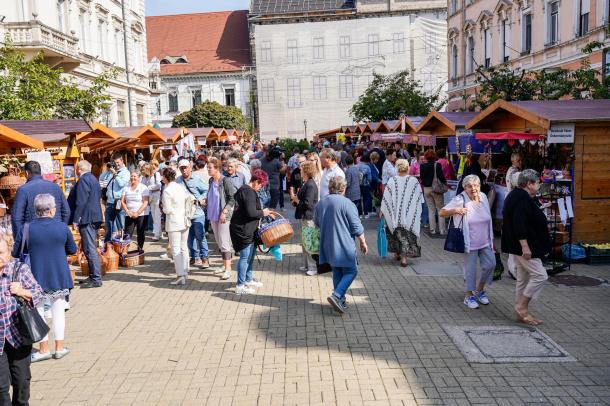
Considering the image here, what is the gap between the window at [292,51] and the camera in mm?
54625

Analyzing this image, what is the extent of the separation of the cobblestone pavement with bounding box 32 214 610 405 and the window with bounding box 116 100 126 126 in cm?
2606

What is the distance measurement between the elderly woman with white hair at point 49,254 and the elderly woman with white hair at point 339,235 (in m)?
2.88

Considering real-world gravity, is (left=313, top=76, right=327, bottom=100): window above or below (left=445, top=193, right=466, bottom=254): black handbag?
above

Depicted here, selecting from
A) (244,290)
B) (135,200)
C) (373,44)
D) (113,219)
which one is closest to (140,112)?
(373,44)

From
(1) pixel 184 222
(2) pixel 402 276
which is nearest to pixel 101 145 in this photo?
(1) pixel 184 222

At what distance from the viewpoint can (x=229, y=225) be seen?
869 centimetres

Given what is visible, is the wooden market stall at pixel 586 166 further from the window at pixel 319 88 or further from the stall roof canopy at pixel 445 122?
the window at pixel 319 88

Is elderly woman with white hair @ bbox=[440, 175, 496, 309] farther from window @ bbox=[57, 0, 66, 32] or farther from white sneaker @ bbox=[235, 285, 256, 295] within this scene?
window @ bbox=[57, 0, 66, 32]

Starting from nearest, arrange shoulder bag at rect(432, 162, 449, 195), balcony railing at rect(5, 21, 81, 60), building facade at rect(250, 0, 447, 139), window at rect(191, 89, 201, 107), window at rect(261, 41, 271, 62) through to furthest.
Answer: shoulder bag at rect(432, 162, 449, 195) < balcony railing at rect(5, 21, 81, 60) < building facade at rect(250, 0, 447, 139) < window at rect(261, 41, 271, 62) < window at rect(191, 89, 201, 107)

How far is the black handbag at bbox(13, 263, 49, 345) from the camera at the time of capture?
176 inches

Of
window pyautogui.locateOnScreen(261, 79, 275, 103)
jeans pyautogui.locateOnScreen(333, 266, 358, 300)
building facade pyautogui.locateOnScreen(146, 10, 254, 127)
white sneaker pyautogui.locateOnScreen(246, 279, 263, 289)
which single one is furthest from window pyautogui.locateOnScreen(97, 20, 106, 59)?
building facade pyautogui.locateOnScreen(146, 10, 254, 127)

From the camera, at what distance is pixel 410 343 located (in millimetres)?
6316

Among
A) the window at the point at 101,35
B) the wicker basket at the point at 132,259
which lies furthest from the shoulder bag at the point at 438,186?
the window at the point at 101,35

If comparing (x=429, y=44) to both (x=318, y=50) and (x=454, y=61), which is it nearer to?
(x=318, y=50)
